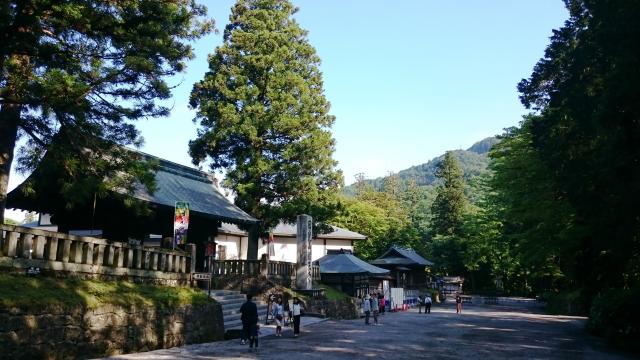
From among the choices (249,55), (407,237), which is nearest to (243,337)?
(249,55)

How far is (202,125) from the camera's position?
30.1 meters

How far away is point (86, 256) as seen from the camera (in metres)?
12.9

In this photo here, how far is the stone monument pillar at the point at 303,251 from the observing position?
1064 inches

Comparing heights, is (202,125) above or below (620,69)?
above

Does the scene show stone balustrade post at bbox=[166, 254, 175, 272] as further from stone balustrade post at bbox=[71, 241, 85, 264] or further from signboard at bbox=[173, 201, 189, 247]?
stone balustrade post at bbox=[71, 241, 85, 264]

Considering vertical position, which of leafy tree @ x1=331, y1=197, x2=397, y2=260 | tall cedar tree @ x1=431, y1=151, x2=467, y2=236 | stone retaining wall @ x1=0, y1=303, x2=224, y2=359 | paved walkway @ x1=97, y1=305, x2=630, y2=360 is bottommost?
paved walkway @ x1=97, y1=305, x2=630, y2=360

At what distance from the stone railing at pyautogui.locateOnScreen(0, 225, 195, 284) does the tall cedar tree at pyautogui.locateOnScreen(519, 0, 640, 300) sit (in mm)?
13582

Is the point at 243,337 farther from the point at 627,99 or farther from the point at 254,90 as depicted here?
the point at 254,90

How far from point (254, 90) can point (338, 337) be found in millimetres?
16421

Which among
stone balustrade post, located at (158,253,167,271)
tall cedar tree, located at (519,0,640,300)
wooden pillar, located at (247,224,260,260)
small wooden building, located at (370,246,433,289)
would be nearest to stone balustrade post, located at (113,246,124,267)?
stone balustrade post, located at (158,253,167,271)

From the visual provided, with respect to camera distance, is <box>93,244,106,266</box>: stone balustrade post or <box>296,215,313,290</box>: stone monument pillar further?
<box>296,215,313,290</box>: stone monument pillar

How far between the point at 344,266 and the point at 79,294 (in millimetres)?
22429

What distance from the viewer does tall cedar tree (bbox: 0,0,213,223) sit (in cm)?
1159

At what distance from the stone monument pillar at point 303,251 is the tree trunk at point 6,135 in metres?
15.6
